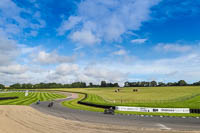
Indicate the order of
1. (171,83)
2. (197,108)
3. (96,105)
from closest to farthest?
(197,108)
(96,105)
(171,83)

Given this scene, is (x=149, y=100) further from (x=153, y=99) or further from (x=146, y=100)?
(x=153, y=99)

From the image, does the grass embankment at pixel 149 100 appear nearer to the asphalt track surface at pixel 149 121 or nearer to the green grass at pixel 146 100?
the green grass at pixel 146 100

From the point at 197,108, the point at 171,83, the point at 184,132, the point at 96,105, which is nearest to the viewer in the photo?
the point at 184,132

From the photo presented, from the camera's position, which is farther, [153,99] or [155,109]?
[153,99]

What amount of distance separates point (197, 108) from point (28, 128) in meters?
30.5

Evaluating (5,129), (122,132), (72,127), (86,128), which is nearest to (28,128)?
(5,129)

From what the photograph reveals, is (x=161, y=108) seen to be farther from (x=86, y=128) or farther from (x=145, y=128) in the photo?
(x=86, y=128)

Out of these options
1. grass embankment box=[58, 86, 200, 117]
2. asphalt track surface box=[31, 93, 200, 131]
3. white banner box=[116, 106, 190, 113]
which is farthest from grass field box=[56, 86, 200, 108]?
asphalt track surface box=[31, 93, 200, 131]

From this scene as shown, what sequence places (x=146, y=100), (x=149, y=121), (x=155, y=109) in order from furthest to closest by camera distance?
(x=146, y=100)
(x=155, y=109)
(x=149, y=121)

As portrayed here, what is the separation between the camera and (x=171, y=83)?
7244 inches

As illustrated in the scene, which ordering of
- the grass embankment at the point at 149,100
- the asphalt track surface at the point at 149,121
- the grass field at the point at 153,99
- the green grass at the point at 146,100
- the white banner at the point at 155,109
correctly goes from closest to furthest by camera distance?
1. the asphalt track surface at the point at 149,121
2. the white banner at the point at 155,109
3. the grass embankment at the point at 149,100
4. the green grass at the point at 146,100
5. the grass field at the point at 153,99

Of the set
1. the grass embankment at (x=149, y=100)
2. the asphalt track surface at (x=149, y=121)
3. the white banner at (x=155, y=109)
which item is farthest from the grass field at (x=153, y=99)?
the asphalt track surface at (x=149, y=121)

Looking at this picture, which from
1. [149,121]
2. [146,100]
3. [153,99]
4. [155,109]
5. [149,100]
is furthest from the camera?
[153,99]

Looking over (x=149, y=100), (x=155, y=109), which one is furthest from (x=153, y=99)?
(x=155, y=109)
